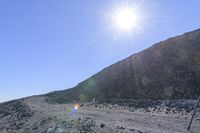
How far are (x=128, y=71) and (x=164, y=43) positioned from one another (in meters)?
9.79

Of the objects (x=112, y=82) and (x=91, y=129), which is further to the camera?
(x=112, y=82)

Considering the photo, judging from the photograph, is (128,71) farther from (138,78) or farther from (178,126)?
(178,126)

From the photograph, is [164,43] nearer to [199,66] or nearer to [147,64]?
[147,64]

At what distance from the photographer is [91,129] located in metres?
16.6

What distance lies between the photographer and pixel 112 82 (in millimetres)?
57344

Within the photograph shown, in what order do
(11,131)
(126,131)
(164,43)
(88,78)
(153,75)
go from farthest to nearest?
1. (88,78)
2. (164,43)
3. (153,75)
4. (11,131)
5. (126,131)

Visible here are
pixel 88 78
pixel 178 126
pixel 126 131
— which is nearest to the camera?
pixel 126 131

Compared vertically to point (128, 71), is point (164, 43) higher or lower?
higher

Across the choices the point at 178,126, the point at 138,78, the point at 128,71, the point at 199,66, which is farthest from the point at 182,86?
the point at 178,126

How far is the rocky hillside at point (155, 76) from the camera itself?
42594 millimetres

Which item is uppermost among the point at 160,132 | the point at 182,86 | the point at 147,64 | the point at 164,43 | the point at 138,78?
the point at 164,43

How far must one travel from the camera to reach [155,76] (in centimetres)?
4938

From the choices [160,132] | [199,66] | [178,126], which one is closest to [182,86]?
[199,66]

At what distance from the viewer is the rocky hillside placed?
Answer: 42594mm
